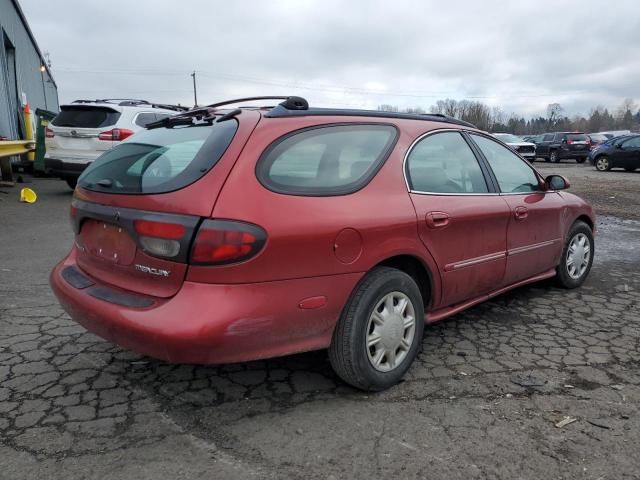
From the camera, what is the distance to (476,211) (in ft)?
11.5

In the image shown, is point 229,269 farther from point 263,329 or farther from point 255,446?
point 255,446

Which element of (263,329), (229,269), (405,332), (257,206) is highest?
(257,206)

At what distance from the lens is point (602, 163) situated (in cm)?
2070

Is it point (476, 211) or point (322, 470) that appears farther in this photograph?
point (476, 211)

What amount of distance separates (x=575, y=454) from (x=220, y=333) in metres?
1.69

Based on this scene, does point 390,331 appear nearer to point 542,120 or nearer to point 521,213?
point 521,213

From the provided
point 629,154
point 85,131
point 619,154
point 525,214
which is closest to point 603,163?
point 619,154

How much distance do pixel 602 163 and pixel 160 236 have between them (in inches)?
868

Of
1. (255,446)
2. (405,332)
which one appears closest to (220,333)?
(255,446)

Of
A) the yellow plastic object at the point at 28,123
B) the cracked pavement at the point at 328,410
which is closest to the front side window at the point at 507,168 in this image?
the cracked pavement at the point at 328,410

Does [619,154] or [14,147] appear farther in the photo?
[619,154]

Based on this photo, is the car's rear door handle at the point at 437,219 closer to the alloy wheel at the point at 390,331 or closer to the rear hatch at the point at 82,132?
the alloy wheel at the point at 390,331

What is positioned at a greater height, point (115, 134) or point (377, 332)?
point (115, 134)

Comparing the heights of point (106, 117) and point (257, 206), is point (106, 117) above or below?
above
